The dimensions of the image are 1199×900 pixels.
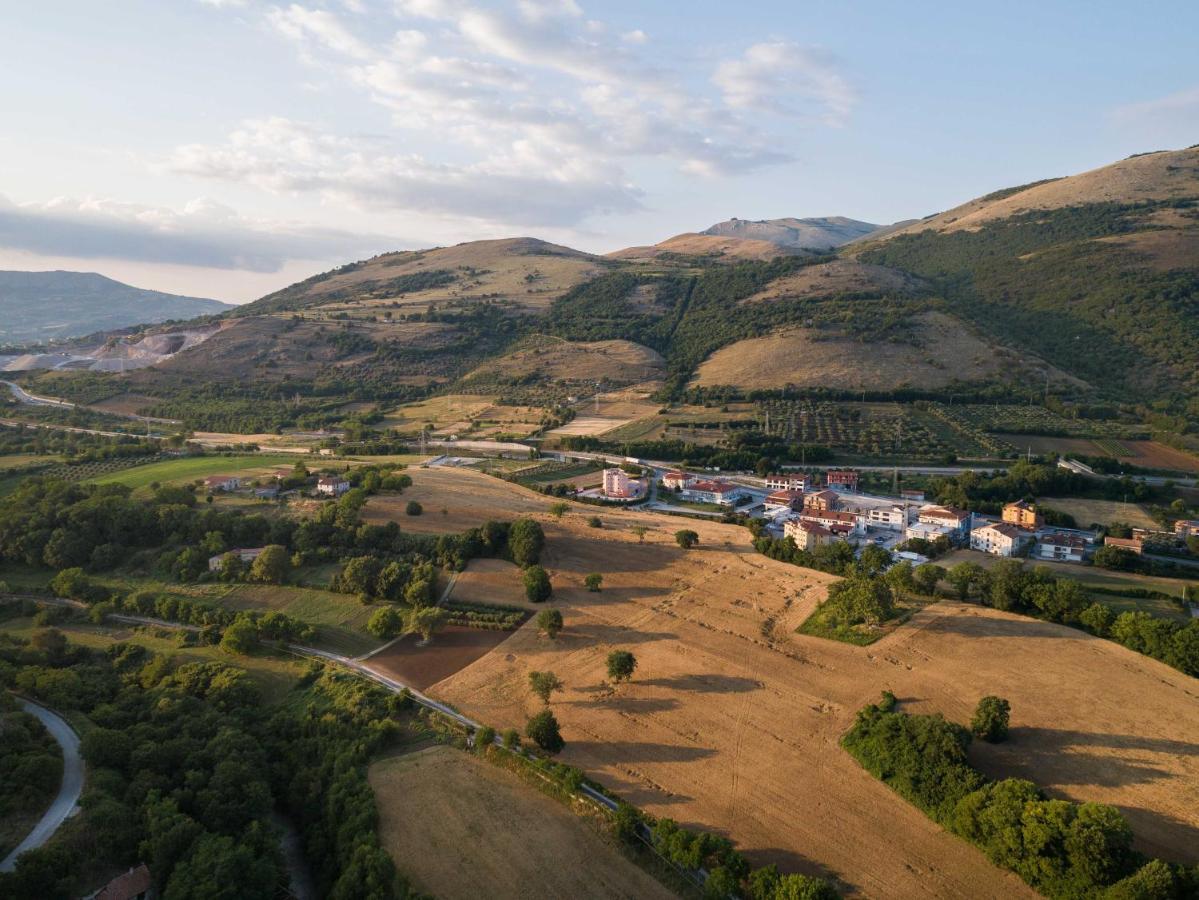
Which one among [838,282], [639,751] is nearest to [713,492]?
[639,751]

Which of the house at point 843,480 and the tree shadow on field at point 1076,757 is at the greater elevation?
the house at point 843,480

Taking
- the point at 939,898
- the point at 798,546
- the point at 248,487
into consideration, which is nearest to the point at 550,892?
the point at 939,898

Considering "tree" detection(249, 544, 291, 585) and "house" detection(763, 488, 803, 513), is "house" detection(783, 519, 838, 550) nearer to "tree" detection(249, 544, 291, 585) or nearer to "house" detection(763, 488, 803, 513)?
"house" detection(763, 488, 803, 513)

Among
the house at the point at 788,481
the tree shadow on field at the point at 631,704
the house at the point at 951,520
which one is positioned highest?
the house at the point at 788,481

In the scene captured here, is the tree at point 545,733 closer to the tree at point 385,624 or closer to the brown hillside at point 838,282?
the tree at point 385,624

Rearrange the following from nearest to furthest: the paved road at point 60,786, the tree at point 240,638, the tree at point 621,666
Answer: the paved road at point 60,786 → the tree at point 621,666 → the tree at point 240,638

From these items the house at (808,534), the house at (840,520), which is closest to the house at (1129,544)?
the house at (840,520)

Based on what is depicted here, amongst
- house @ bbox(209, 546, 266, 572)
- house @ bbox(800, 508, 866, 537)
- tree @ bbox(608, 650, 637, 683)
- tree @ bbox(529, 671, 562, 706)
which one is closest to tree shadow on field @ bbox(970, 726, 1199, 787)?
tree @ bbox(608, 650, 637, 683)
